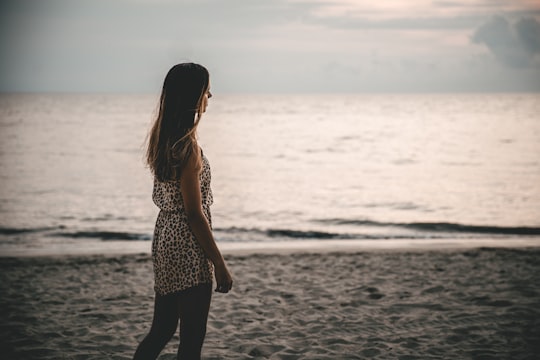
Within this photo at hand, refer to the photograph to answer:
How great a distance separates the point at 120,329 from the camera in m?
5.32

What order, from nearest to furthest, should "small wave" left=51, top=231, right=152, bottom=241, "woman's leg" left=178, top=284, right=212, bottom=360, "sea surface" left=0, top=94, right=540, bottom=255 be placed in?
"woman's leg" left=178, top=284, right=212, bottom=360
"small wave" left=51, top=231, right=152, bottom=241
"sea surface" left=0, top=94, right=540, bottom=255

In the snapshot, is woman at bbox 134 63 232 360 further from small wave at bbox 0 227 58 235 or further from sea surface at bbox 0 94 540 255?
small wave at bbox 0 227 58 235

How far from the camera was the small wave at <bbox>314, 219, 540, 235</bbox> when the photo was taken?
46.2 ft

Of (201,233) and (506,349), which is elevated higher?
(201,233)

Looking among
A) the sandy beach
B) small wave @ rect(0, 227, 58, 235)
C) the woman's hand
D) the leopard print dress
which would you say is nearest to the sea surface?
small wave @ rect(0, 227, 58, 235)

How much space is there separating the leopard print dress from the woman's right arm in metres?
0.07

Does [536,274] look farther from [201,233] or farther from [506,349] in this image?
[201,233]

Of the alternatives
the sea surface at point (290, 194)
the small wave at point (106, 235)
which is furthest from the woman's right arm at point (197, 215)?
the small wave at point (106, 235)

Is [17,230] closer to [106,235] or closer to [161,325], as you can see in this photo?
[106,235]

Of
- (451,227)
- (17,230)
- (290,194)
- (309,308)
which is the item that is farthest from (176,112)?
(290,194)

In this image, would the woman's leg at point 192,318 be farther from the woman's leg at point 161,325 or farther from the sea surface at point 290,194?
the sea surface at point 290,194

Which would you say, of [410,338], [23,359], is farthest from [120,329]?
[410,338]

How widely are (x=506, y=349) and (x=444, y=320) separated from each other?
0.87 m

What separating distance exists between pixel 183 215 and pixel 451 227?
13.4 meters
